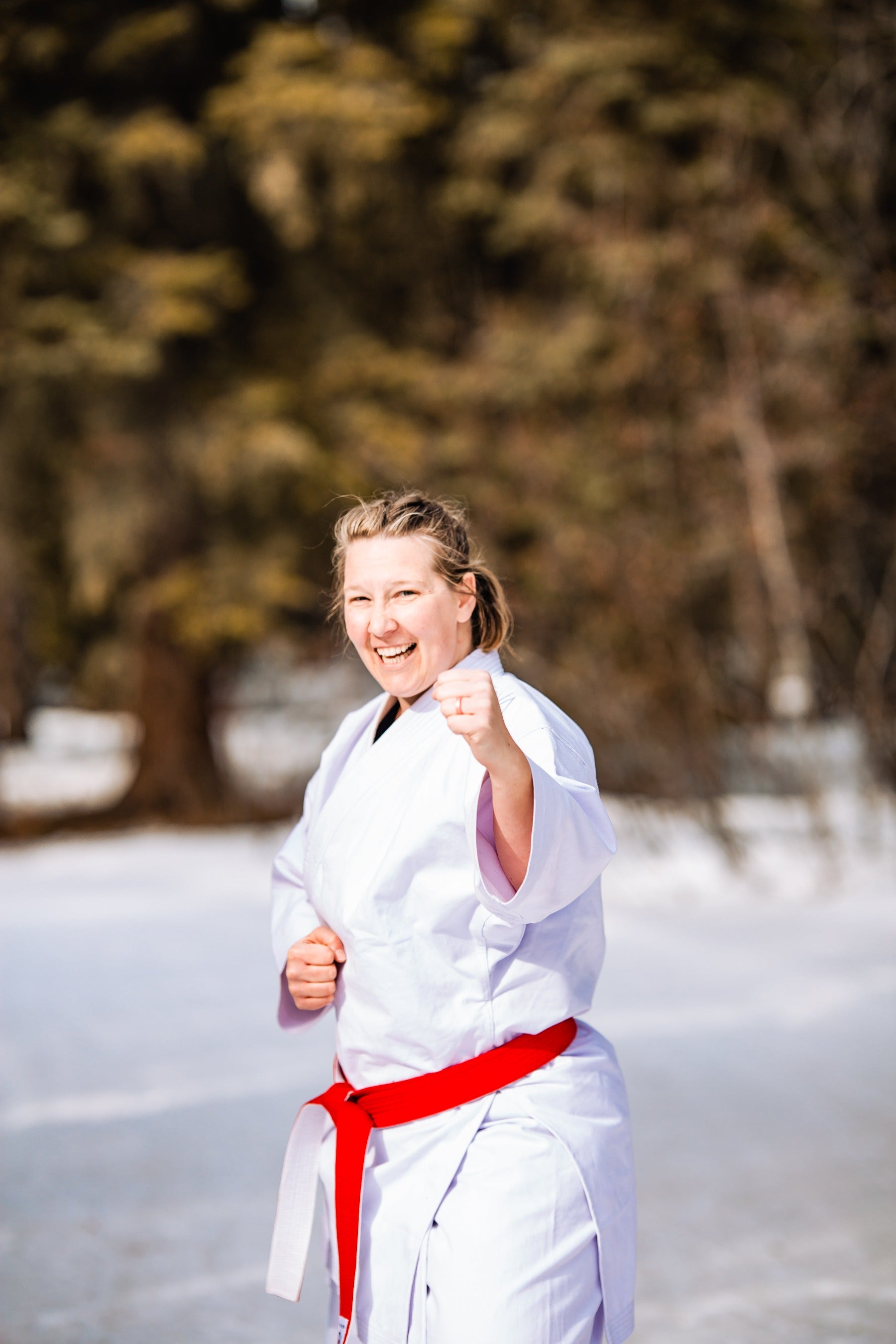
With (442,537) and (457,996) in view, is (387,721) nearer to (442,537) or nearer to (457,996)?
(442,537)

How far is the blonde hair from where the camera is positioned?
4.74 ft

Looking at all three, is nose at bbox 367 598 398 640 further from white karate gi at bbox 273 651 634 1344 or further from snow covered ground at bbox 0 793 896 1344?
snow covered ground at bbox 0 793 896 1344

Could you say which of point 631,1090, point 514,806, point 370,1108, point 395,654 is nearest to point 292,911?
point 370,1108

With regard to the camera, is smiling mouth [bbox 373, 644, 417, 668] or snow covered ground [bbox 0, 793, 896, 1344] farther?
snow covered ground [bbox 0, 793, 896, 1344]

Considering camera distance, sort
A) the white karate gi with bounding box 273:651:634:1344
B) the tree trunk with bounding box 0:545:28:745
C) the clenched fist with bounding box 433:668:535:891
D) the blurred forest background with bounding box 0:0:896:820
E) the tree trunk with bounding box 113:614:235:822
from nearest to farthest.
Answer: the clenched fist with bounding box 433:668:535:891 → the white karate gi with bounding box 273:651:634:1344 → the blurred forest background with bounding box 0:0:896:820 → the tree trunk with bounding box 113:614:235:822 → the tree trunk with bounding box 0:545:28:745

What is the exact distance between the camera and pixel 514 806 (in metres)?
1.22

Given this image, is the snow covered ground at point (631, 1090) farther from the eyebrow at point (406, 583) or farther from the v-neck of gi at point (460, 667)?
the eyebrow at point (406, 583)

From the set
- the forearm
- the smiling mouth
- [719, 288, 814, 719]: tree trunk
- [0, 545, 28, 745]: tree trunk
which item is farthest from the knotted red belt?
[0, 545, 28, 745]: tree trunk

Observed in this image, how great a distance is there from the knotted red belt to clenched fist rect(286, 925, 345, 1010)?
0.13 m

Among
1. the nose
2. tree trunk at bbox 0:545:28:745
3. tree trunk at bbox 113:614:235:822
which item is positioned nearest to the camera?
the nose

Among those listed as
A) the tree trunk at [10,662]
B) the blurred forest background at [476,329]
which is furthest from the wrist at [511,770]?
the tree trunk at [10,662]

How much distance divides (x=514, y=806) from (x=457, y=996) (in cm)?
27

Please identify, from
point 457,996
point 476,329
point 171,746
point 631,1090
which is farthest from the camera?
point 171,746

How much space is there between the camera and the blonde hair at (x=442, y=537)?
4.74 feet
